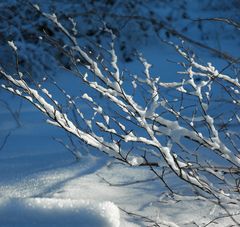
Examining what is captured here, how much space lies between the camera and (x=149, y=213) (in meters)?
2.71

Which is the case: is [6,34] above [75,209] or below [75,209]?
above

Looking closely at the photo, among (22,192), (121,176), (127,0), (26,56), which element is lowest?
(22,192)

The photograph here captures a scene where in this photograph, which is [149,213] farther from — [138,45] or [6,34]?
[138,45]

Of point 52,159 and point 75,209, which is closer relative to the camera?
point 75,209

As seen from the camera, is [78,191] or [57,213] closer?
[57,213]

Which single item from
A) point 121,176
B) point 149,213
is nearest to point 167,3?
point 121,176

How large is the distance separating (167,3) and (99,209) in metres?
6.94

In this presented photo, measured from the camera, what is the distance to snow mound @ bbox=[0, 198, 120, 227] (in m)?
2.44

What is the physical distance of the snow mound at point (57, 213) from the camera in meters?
2.44

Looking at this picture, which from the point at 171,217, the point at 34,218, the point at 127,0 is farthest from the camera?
the point at 127,0

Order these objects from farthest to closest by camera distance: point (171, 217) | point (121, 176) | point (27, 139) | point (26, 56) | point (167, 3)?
1. point (167, 3)
2. point (26, 56)
3. point (27, 139)
4. point (121, 176)
5. point (171, 217)

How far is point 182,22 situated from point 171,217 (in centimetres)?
685

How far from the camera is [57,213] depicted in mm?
2506

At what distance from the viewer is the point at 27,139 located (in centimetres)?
438
